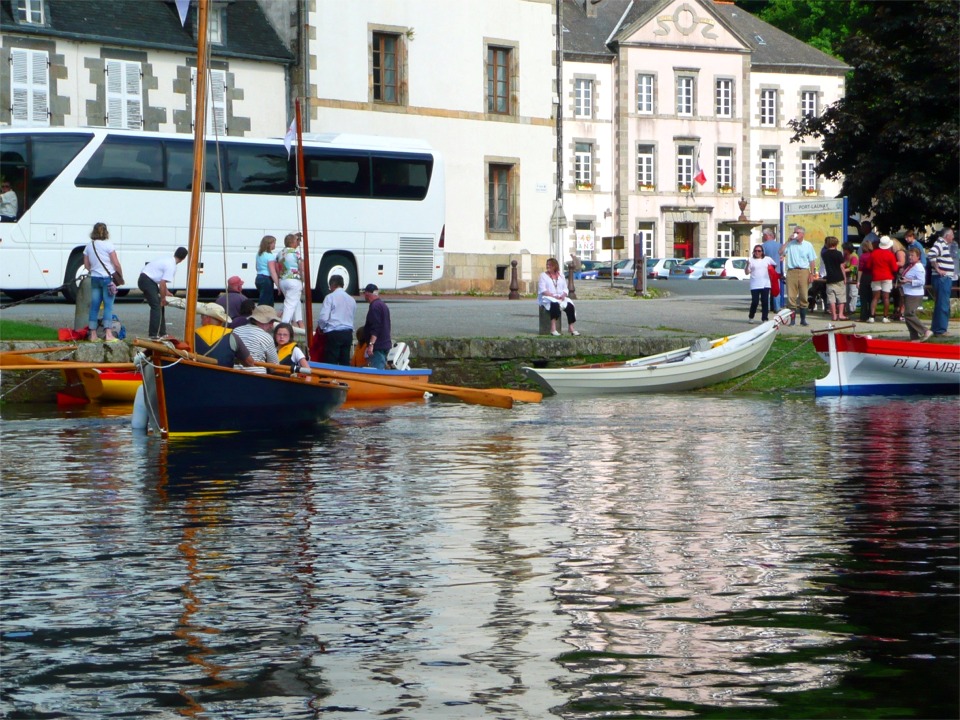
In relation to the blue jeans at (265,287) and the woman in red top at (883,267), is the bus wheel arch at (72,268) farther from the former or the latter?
the woman in red top at (883,267)

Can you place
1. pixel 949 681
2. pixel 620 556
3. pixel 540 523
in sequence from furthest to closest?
pixel 540 523, pixel 620 556, pixel 949 681

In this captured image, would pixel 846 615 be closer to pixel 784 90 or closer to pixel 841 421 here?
→ pixel 841 421

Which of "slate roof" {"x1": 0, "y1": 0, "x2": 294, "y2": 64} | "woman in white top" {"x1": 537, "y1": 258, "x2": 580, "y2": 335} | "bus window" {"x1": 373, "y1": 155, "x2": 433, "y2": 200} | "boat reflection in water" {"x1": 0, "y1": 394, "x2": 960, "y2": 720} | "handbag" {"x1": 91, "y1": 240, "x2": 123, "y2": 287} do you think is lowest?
"boat reflection in water" {"x1": 0, "y1": 394, "x2": 960, "y2": 720}

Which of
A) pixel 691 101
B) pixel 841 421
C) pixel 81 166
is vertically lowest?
pixel 841 421

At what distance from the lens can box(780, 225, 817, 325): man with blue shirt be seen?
29641 millimetres

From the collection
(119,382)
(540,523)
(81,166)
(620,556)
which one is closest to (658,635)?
(620,556)

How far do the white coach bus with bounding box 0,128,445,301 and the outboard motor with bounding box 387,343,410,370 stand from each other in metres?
6.31

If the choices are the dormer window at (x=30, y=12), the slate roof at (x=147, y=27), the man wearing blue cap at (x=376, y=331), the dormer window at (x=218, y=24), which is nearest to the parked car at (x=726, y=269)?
the slate roof at (x=147, y=27)

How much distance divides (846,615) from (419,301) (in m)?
31.7


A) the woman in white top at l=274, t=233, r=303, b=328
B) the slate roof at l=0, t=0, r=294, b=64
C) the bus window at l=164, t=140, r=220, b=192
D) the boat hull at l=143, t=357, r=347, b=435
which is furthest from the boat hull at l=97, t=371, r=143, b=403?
the slate roof at l=0, t=0, r=294, b=64

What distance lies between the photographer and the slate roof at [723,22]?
79062 mm

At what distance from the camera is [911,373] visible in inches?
963

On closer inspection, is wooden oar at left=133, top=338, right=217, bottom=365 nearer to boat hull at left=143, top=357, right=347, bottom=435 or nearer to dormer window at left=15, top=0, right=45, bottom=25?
boat hull at left=143, top=357, right=347, bottom=435

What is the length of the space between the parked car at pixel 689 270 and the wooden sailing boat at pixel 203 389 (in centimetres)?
5374
